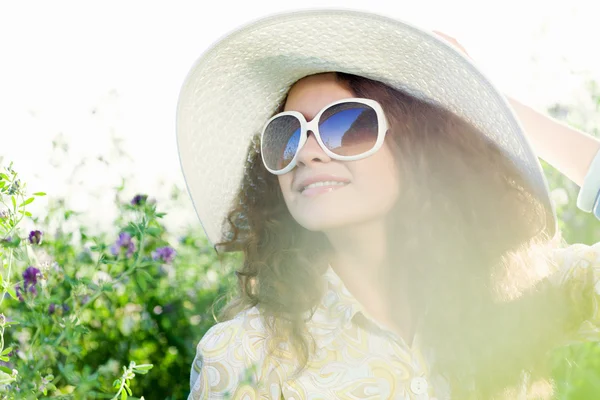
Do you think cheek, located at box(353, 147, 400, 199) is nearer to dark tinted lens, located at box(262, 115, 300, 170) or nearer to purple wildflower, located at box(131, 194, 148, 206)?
dark tinted lens, located at box(262, 115, 300, 170)

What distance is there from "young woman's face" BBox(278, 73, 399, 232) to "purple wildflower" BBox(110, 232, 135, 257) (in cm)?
106

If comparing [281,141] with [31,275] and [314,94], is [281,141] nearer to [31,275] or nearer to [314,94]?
[314,94]

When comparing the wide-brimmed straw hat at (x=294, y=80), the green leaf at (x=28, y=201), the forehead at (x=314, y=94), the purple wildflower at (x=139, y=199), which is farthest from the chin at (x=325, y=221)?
the purple wildflower at (x=139, y=199)

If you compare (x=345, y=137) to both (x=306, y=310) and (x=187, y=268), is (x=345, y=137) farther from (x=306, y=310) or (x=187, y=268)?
(x=187, y=268)

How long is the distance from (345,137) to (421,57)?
262 millimetres

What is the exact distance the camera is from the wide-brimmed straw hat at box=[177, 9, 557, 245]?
6.18ft

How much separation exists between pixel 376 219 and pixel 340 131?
0.25 metres

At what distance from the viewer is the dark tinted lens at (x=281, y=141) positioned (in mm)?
1954

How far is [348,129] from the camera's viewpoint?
1901 mm

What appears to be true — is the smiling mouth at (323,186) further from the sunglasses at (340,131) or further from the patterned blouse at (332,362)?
the patterned blouse at (332,362)

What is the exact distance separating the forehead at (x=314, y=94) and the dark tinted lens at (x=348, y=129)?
76mm

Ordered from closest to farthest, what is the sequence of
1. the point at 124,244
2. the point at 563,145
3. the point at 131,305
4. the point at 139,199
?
the point at 563,145, the point at 139,199, the point at 124,244, the point at 131,305

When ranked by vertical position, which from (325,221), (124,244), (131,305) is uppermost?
(325,221)

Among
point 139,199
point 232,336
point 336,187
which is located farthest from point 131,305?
point 336,187
